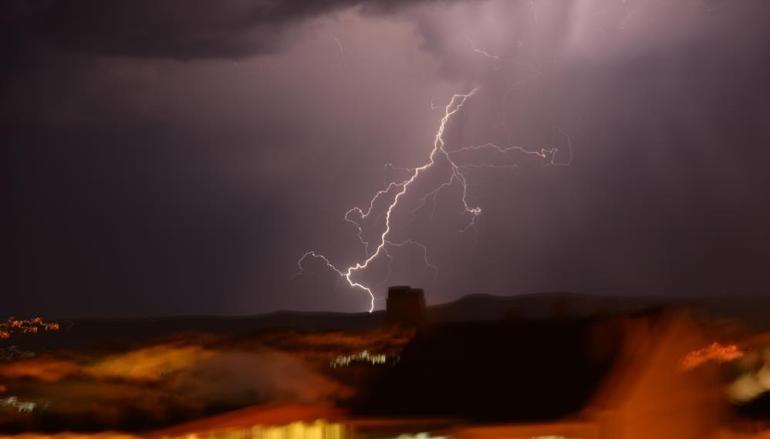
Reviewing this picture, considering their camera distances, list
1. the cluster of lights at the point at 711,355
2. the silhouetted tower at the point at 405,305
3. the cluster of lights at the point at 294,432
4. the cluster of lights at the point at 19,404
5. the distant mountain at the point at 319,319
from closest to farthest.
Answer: the cluster of lights at the point at 294,432 < the cluster of lights at the point at 711,355 < the cluster of lights at the point at 19,404 < the silhouetted tower at the point at 405,305 < the distant mountain at the point at 319,319

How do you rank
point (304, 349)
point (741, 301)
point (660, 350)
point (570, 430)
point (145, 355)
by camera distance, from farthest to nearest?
point (741, 301), point (304, 349), point (145, 355), point (660, 350), point (570, 430)

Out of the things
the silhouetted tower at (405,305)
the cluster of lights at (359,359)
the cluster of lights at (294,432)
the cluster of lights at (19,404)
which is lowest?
the cluster of lights at (294,432)

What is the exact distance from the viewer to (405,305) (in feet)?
99.9

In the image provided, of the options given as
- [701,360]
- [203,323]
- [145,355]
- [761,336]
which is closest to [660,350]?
[701,360]

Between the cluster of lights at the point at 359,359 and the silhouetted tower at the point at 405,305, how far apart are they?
636cm

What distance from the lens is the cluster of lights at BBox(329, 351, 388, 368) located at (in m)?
19.5

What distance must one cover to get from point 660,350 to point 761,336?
16.8ft

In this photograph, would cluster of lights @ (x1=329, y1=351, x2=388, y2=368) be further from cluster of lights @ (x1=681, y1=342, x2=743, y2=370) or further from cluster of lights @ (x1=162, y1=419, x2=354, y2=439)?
cluster of lights @ (x1=681, y1=342, x2=743, y2=370)

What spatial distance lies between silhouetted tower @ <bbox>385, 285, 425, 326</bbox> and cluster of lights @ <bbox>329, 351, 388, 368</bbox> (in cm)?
636

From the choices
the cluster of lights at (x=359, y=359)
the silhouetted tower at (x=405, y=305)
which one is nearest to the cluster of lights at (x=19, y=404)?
the cluster of lights at (x=359, y=359)

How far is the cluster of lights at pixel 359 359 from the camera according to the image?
19533 millimetres

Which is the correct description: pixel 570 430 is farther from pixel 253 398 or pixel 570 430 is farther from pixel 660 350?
pixel 253 398

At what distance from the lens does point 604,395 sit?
42.6ft

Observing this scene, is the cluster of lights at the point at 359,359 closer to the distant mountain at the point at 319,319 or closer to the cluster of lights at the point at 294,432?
the cluster of lights at the point at 294,432
